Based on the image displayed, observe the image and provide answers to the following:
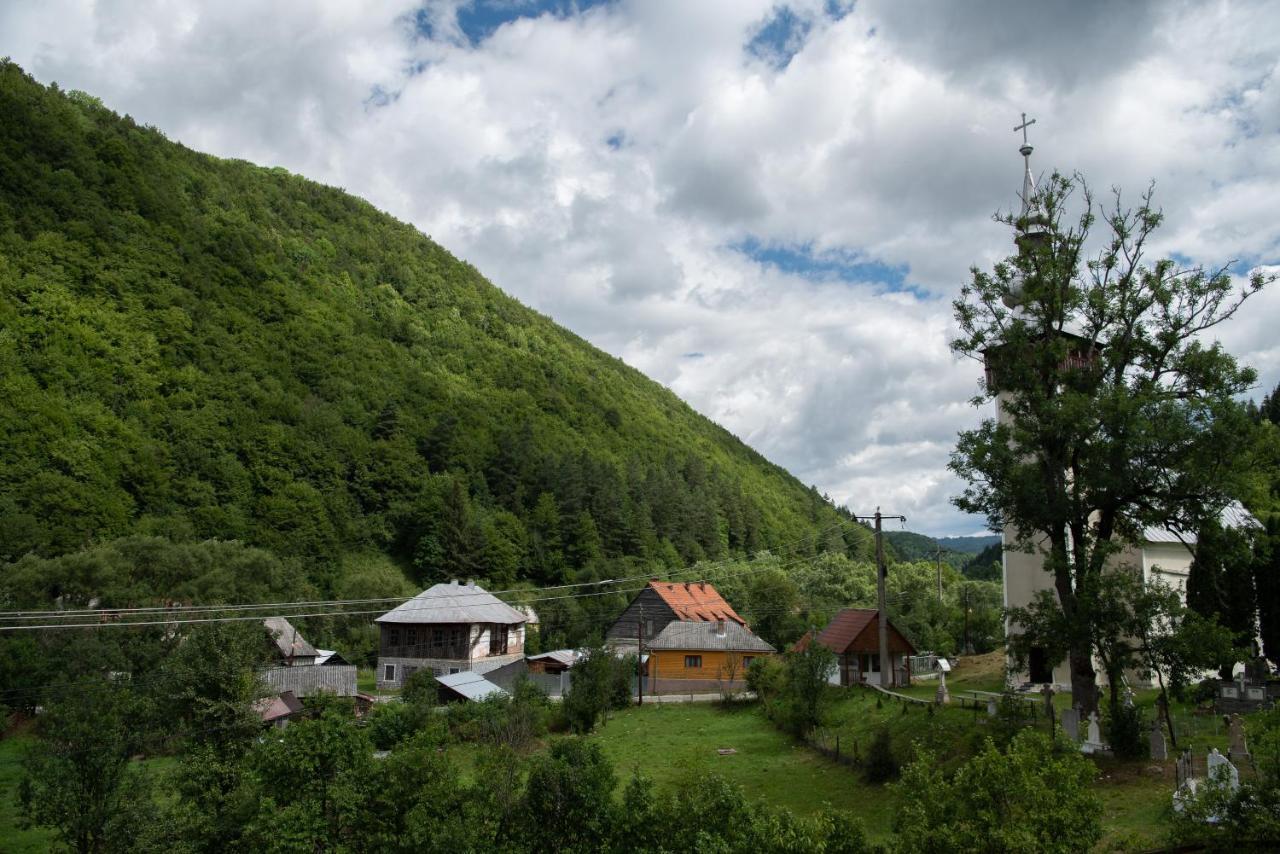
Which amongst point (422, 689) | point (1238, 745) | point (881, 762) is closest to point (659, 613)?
point (422, 689)

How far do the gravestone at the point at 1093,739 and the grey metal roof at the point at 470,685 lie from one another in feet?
84.9

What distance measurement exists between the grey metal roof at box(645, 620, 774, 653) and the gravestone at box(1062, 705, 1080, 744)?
102 feet

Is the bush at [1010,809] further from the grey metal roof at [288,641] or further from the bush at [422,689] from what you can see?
the grey metal roof at [288,641]

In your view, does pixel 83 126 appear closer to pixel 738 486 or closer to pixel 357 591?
pixel 357 591

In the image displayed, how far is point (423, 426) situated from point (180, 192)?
4707 cm

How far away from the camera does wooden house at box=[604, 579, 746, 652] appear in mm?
55125

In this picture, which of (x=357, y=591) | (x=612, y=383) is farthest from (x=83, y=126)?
(x=612, y=383)

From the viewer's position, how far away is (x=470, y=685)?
41031 mm

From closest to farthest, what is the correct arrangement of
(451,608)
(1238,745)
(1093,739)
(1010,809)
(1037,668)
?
(1010,809) < (1238,745) < (1093,739) < (1037,668) < (451,608)

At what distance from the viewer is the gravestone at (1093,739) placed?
1873 cm

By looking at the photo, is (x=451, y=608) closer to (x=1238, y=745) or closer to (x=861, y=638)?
(x=861, y=638)

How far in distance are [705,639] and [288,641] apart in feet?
85.4

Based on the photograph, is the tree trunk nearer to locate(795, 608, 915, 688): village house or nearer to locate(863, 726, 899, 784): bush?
locate(863, 726, 899, 784): bush

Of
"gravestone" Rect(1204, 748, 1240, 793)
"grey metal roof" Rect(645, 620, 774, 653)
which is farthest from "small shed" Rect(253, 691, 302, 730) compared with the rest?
"gravestone" Rect(1204, 748, 1240, 793)
